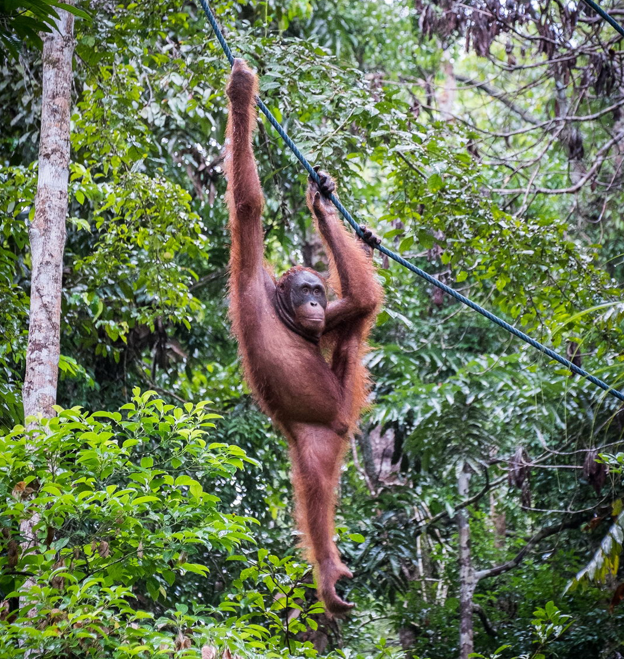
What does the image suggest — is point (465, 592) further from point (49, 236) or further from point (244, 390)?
point (49, 236)

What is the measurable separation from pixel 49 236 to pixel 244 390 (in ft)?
12.1

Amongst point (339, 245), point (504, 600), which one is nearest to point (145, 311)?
point (339, 245)

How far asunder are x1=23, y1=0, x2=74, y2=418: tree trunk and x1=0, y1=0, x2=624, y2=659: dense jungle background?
0.79 ft

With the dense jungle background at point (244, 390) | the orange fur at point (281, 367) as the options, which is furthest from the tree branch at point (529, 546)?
the orange fur at point (281, 367)

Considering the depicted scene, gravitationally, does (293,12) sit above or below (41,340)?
above

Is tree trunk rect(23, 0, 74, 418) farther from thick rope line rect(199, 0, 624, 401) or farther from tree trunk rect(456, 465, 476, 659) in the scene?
tree trunk rect(456, 465, 476, 659)

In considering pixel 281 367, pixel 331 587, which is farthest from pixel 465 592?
pixel 281 367

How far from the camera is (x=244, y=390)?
25.2 ft

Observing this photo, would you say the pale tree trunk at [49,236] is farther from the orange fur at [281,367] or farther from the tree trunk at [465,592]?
the tree trunk at [465,592]

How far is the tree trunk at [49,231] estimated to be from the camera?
4.01 metres

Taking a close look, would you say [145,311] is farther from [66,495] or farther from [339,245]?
[66,495]

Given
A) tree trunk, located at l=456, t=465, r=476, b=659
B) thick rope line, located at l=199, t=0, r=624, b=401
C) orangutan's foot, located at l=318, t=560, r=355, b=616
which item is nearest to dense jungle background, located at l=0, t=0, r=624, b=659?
tree trunk, located at l=456, t=465, r=476, b=659

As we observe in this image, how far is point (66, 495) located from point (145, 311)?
120 inches

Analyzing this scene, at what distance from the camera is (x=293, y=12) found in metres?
8.02
